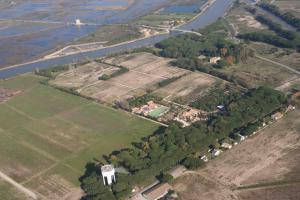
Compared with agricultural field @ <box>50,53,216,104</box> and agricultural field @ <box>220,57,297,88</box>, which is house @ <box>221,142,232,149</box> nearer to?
agricultural field @ <box>50,53,216,104</box>

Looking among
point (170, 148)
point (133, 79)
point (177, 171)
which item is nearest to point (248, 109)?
point (170, 148)

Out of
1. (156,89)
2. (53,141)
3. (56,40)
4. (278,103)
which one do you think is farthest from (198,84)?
(56,40)

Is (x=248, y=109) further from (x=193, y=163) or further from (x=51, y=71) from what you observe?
(x=51, y=71)

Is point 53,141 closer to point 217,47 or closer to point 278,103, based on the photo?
point 278,103

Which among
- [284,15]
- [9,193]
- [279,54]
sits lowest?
[9,193]

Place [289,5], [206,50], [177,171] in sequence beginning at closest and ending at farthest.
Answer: [177,171], [206,50], [289,5]

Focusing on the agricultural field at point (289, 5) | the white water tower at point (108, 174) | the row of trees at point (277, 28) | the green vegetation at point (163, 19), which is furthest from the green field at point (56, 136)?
the agricultural field at point (289, 5)

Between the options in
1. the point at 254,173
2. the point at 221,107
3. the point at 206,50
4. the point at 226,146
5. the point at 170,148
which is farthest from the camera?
the point at 206,50

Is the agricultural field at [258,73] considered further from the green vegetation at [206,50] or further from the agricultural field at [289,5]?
the agricultural field at [289,5]
